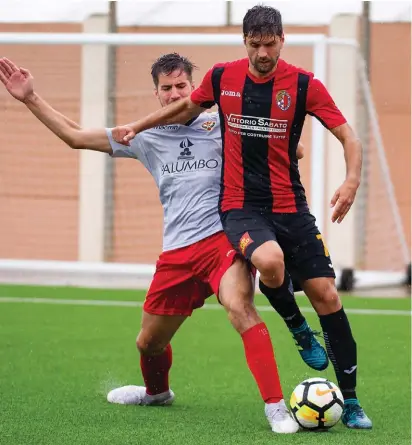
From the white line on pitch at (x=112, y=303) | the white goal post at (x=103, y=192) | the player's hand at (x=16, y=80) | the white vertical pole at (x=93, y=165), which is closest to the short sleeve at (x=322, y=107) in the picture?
the player's hand at (x=16, y=80)

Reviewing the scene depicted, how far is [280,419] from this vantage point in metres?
5.45

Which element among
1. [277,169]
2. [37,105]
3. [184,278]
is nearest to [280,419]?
[184,278]

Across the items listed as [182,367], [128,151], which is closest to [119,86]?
[182,367]

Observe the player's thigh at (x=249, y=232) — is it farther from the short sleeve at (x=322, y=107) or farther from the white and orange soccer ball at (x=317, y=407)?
the white and orange soccer ball at (x=317, y=407)

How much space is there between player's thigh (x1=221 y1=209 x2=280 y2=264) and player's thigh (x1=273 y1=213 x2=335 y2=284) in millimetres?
71

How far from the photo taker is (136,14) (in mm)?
15938

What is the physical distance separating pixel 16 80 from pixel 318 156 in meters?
6.02

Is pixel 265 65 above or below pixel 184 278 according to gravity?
above

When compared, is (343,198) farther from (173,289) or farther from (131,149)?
(131,149)

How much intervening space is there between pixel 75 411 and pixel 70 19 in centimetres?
1065

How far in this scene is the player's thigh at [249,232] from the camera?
5.46 m

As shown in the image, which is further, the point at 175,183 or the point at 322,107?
the point at 175,183

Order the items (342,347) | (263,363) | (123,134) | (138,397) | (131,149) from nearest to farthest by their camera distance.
A: (263,363) < (342,347) < (123,134) < (131,149) < (138,397)

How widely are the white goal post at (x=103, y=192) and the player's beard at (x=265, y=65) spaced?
19.6 ft
